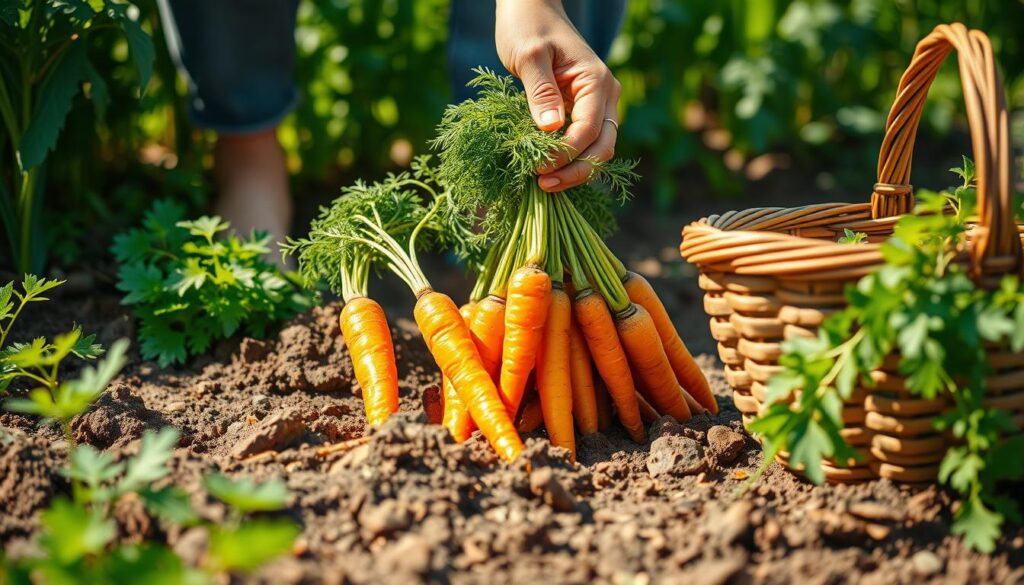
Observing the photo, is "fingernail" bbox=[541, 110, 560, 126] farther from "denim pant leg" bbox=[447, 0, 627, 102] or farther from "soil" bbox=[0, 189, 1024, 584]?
"denim pant leg" bbox=[447, 0, 627, 102]

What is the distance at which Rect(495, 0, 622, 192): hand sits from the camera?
206 centimetres

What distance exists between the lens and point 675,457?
77.3 inches

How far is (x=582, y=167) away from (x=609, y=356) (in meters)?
0.44

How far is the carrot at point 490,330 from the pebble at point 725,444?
53 cm

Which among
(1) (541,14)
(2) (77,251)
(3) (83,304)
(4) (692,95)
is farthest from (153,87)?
(4) (692,95)

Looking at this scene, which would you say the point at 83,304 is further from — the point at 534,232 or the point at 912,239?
the point at 912,239

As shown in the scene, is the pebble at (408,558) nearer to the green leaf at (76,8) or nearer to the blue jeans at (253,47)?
the green leaf at (76,8)

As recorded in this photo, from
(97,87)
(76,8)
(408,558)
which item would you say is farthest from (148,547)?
(97,87)

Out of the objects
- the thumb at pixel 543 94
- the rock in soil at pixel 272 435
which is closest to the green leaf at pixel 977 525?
the thumb at pixel 543 94

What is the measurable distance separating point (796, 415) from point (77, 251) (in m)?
2.35

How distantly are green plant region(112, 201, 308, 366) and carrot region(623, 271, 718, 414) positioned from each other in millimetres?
958

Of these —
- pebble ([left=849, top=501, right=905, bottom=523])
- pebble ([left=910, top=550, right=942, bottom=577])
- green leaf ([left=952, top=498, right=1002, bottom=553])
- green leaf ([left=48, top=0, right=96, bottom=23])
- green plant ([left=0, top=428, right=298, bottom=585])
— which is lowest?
pebble ([left=910, top=550, right=942, bottom=577])

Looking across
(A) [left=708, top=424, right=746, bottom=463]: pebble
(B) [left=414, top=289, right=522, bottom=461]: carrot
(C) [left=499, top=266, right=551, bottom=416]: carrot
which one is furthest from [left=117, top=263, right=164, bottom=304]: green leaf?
(A) [left=708, top=424, right=746, bottom=463]: pebble

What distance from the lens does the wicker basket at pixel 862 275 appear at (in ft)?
4.93
